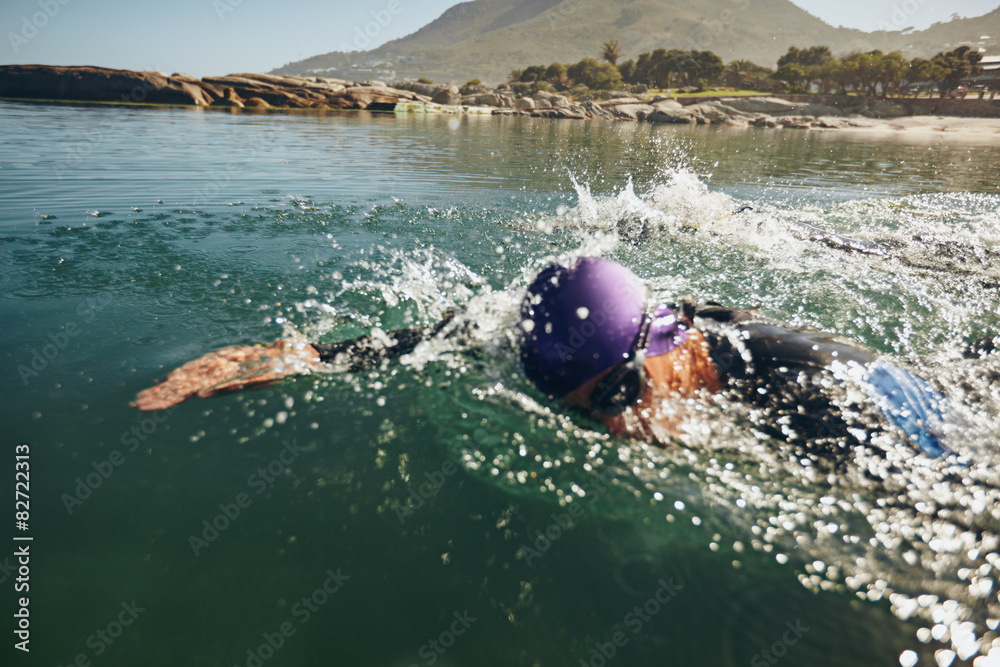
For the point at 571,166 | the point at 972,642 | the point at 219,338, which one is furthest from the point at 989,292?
the point at 571,166

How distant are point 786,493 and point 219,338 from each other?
→ 15.1 feet

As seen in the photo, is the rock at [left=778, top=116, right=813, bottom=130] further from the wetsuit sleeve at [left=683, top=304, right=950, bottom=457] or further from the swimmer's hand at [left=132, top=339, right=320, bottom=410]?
the swimmer's hand at [left=132, top=339, right=320, bottom=410]

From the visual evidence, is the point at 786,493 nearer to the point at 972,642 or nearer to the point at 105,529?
the point at 972,642

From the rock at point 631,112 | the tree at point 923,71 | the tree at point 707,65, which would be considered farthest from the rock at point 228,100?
the tree at point 923,71

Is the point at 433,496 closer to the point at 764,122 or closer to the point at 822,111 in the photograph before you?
the point at 764,122

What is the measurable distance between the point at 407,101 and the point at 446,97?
967cm

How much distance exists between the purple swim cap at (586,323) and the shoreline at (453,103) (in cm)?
5215

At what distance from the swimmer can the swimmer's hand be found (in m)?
0.02

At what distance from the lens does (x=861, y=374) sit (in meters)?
3.13

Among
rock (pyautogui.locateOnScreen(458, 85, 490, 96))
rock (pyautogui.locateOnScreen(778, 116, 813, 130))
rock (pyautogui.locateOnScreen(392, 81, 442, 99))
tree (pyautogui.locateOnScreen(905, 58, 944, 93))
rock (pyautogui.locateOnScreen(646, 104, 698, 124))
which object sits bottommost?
rock (pyautogui.locateOnScreen(778, 116, 813, 130))

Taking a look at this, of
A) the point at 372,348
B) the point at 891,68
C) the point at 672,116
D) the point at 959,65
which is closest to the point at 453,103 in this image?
the point at 672,116

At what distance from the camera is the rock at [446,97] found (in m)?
64.4

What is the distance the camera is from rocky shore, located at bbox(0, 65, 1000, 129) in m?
46.3

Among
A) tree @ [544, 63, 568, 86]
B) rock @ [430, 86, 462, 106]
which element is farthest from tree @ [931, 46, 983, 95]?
rock @ [430, 86, 462, 106]
